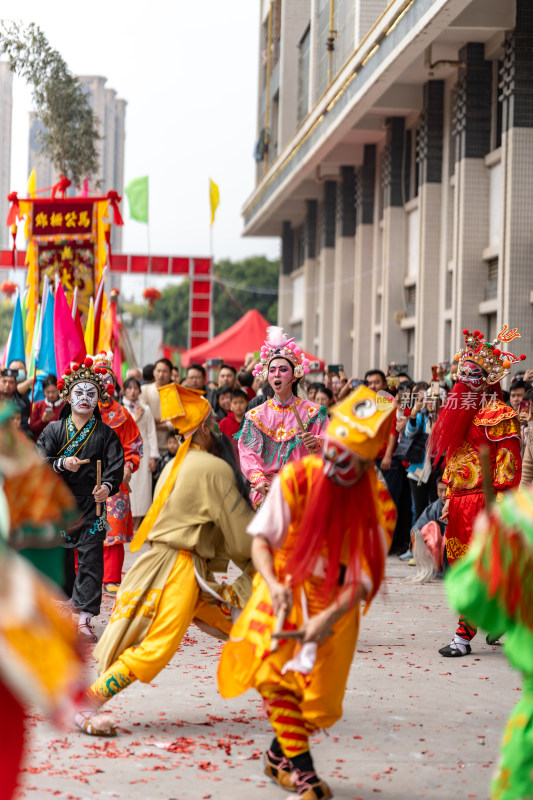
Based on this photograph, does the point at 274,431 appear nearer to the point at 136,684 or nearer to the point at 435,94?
the point at 136,684

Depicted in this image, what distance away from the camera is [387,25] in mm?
15641

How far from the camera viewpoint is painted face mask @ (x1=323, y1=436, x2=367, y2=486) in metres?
4.18

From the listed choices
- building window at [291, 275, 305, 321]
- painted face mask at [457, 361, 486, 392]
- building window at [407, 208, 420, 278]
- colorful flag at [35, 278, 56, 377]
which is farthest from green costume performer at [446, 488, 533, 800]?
building window at [291, 275, 305, 321]

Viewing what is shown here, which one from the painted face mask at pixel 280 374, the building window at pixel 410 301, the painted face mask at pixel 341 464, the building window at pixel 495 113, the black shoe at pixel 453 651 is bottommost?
the black shoe at pixel 453 651

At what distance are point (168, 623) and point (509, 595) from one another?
96.4 inches

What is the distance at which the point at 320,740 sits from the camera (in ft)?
17.4

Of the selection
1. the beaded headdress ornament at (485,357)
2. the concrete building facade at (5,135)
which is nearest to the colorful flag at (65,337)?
the beaded headdress ornament at (485,357)

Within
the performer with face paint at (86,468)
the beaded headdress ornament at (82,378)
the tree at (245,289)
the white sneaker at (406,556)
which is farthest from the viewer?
the tree at (245,289)

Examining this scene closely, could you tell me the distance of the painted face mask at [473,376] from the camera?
743 centimetres

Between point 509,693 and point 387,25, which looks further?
point 387,25

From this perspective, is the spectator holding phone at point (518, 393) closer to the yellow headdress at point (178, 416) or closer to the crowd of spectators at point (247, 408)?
the crowd of spectators at point (247, 408)

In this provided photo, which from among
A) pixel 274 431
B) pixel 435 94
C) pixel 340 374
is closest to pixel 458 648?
pixel 274 431

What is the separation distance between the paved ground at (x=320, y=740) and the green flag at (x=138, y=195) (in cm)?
2224

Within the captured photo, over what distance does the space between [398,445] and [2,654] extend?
9.47 metres
